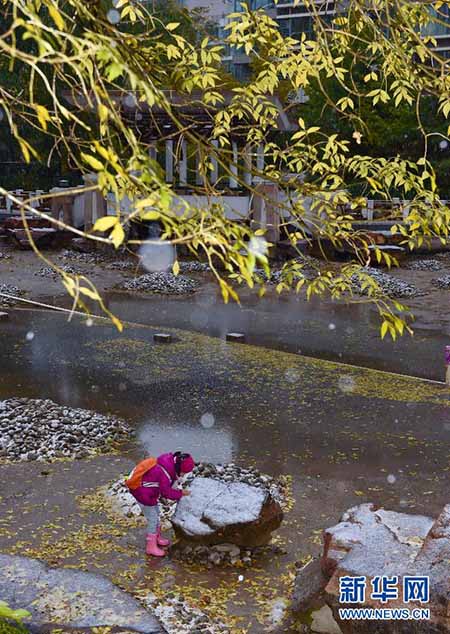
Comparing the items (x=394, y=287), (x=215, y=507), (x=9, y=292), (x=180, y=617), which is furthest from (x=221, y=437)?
(x=394, y=287)

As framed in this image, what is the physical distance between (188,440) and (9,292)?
1583 cm

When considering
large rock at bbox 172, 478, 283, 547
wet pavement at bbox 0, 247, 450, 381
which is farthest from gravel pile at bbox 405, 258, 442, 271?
large rock at bbox 172, 478, 283, 547

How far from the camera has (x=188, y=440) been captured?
1209 centimetres

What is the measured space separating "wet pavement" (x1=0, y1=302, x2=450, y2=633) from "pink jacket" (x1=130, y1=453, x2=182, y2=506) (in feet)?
2.17

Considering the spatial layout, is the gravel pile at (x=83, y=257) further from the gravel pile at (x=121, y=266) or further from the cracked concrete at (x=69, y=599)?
the cracked concrete at (x=69, y=599)

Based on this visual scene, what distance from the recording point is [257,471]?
10555 millimetres

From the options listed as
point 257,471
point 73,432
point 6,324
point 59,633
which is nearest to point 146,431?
point 73,432

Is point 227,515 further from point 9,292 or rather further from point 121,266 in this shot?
point 121,266

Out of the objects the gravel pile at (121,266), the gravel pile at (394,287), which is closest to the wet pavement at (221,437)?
the gravel pile at (394,287)

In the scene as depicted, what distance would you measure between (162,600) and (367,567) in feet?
6.76

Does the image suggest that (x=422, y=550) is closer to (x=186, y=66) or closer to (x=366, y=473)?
(x=366, y=473)

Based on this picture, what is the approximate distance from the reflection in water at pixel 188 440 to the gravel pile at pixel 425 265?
21.9 meters

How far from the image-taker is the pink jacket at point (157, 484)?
797cm

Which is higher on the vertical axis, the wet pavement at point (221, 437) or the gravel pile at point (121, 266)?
the wet pavement at point (221, 437)
